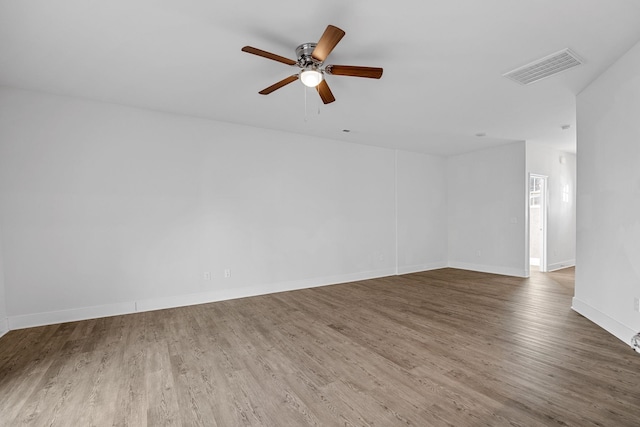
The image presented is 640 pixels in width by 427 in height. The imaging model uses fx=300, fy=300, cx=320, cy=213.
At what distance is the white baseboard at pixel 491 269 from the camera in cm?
600

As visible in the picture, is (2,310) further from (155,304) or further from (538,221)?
(538,221)

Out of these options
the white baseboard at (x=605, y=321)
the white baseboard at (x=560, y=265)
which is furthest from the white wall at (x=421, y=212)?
the white baseboard at (x=605, y=321)

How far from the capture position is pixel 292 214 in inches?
206

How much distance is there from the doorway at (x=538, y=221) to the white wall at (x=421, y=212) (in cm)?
189

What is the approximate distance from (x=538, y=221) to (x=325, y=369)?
712cm

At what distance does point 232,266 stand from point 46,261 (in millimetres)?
2194

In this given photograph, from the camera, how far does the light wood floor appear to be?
6.16 ft

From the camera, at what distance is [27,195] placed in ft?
11.4

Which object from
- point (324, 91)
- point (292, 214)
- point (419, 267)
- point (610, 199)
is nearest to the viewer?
point (324, 91)

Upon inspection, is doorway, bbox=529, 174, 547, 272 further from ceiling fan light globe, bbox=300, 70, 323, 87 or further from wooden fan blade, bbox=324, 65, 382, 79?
ceiling fan light globe, bbox=300, 70, 323, 87

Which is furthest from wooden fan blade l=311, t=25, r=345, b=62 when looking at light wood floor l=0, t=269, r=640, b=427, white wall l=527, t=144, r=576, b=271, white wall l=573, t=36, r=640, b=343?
white wall l=527, t=144, r=576, b=271

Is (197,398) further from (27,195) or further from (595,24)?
(595,24)

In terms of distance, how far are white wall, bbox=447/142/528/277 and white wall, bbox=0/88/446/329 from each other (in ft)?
7.90

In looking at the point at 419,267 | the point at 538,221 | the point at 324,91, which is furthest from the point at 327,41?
the point at 538,221
